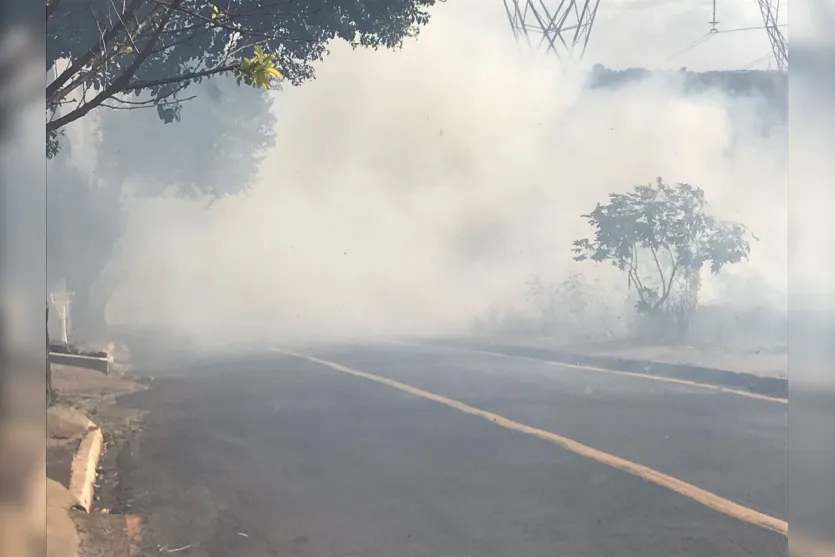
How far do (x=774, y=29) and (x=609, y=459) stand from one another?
5.36 ft

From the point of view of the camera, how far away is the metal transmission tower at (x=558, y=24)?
2281 millimetres

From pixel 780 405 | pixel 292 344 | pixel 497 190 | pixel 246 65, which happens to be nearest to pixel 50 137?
pixel 246 65

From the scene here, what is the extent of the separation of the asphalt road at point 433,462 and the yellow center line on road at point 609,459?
0.06 ft

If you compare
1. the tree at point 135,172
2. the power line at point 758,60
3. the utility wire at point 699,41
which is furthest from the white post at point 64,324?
the power line at point 758,60

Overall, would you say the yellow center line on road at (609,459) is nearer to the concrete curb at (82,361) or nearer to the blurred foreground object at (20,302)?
the concrete curb at (82,361)

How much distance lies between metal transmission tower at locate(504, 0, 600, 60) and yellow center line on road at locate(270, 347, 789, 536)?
128cm

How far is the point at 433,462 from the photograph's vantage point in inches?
87.7

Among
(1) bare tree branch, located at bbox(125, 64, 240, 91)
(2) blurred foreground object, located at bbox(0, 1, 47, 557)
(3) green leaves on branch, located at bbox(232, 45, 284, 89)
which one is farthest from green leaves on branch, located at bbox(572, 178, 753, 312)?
(2) blurred foreground object, located at bbox(0, 1, 47, 557)

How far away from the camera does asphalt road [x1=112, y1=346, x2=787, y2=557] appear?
210 cm

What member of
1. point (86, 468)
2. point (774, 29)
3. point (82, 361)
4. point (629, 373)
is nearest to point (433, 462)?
point (629, 373)

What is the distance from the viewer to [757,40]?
235 cm

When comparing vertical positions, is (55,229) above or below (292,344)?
above

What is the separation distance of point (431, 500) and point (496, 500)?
218 mm

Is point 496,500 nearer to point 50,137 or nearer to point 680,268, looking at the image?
point 680,268
